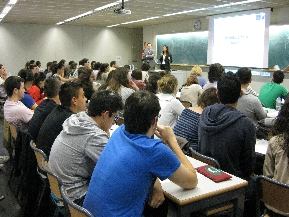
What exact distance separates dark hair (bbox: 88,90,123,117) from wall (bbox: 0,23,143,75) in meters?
14.1

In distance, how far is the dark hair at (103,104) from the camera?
2221 millimetres

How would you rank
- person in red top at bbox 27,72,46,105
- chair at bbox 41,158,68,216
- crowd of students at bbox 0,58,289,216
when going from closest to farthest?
crowd of students at bbox 0,58,289,216 → chair at bbox 41,158,68,216 → person in red top at bbox 27,72,46,105

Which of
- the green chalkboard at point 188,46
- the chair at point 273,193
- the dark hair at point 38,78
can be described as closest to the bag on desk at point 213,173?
the chair at point 273,193

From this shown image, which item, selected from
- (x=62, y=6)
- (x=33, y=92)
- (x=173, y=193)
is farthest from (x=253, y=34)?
(x=173, y=193)

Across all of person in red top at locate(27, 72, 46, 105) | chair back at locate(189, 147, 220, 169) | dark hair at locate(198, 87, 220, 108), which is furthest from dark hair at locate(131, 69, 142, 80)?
chair back at locate(189, 147, 220, 169)

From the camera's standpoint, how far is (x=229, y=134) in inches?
97.1

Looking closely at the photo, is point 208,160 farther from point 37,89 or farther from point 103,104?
point 37,89

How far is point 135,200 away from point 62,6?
890 cm

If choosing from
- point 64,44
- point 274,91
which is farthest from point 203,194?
point 64,44

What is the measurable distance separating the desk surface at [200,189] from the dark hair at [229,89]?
785 mm

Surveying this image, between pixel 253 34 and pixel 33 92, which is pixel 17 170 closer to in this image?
pixel 33 92

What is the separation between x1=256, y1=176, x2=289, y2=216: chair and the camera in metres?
1.88

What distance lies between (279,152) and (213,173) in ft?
1.59

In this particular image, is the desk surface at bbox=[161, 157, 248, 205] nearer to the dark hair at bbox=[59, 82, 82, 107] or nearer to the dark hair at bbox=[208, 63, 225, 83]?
the dark hair at bbox=[59, 82, 82, 107]
